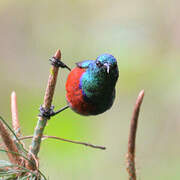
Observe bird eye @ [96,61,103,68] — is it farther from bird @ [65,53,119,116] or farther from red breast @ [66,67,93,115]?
red breast @ [66,67,93,115]

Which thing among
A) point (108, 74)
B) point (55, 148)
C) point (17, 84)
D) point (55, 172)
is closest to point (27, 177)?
point (108, 74)

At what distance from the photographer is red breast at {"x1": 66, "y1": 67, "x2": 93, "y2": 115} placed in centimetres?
357

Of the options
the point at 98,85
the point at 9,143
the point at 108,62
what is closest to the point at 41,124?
the point at 9,143

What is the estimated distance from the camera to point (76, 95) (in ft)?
11.8

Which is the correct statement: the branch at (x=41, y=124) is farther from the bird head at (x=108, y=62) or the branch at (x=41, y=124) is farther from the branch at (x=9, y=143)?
the bird head at (x=108, y=62)

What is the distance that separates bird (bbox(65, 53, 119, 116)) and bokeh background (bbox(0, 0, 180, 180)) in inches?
12.5

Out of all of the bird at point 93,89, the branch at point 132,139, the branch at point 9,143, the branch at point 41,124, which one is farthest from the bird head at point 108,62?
the branch at point 9,143

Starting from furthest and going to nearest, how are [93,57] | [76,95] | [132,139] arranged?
[93,57] → [76,95] → [132,139]

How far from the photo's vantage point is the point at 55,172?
4.29 m

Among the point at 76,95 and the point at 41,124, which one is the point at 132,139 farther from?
the point at 76,95

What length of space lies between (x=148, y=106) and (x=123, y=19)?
1322 millimetres

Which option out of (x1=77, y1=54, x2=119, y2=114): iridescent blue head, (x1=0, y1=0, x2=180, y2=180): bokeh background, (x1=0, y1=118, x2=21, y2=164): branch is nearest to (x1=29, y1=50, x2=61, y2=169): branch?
(x1=0, y1=118, x2=21, y2=164): branch

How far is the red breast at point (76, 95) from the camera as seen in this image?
3.57 m

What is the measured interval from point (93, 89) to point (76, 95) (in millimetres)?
176
